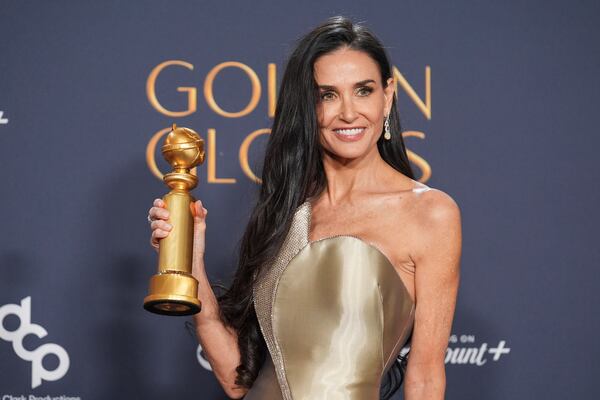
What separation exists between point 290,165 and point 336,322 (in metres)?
0.41

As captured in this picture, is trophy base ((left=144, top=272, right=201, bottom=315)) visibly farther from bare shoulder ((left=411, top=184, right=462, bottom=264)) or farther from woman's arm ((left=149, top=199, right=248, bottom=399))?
bare shoulder ((left=411, top=184, right=462, bottom=264))

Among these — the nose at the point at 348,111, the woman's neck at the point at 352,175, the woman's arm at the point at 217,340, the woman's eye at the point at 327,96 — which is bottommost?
the woman's arm at the point at 217,340

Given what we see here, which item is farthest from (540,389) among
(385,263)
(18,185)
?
(18,185)

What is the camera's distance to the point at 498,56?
9.85ft

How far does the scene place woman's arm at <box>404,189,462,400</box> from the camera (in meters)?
1.97

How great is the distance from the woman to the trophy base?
0.10m

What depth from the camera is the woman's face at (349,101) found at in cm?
207

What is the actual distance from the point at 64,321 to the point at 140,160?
53cm

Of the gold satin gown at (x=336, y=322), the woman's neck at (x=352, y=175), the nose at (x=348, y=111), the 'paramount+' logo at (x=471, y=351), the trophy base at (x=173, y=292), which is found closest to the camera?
the trophy base at (x=173, y=292)

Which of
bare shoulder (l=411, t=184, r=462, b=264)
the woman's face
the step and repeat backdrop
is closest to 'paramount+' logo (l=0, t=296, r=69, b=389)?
the step and repeat backdrop

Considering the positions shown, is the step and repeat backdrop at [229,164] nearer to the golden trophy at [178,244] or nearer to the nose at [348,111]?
the nose at [348,111]

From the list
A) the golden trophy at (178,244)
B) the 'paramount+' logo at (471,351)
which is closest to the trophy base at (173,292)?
the golden trophy at (178,244)

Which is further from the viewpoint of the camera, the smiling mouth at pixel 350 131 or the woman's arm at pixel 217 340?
the woman's arm at pixel 217 340

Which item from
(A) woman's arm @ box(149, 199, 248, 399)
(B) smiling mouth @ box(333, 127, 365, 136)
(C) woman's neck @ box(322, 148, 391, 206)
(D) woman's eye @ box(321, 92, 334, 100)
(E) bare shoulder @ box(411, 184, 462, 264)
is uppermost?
(D) woman's eye @ box(321, 92, 334, 100)
